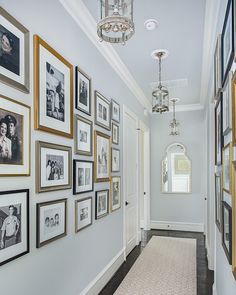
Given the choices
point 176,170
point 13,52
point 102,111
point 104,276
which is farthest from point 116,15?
point 176,170

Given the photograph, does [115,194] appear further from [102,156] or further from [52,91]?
[52,91]

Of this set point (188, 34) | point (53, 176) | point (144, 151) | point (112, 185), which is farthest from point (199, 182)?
point (53, 176)

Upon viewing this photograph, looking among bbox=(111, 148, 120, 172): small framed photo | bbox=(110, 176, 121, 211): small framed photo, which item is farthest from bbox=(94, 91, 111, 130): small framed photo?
bbox=(110, 176, 121, 211): small framed photo

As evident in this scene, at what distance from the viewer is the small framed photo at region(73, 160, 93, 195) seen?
2.36 m

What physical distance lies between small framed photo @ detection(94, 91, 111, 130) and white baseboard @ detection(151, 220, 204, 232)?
3.61 metres

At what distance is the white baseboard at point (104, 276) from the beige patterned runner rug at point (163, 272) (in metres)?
0.19

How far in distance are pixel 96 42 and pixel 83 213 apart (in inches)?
73.6

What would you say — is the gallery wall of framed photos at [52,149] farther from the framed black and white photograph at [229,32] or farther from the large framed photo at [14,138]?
the framed black and white photograph at [229,32]

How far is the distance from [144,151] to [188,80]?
234cm

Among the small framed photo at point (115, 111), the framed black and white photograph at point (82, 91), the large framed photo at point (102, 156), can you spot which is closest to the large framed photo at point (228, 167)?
the framed black and white photograph at point (82, 91)

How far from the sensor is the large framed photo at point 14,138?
1.47m

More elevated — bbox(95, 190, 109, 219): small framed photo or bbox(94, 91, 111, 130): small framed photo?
bbox(94, 91, 111, 130): small framed photo

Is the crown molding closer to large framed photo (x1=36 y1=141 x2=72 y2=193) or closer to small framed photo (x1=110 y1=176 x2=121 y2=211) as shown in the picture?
large framed photo (x1=36 y1=141 x2=72 y2=193)

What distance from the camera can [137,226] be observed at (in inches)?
191
